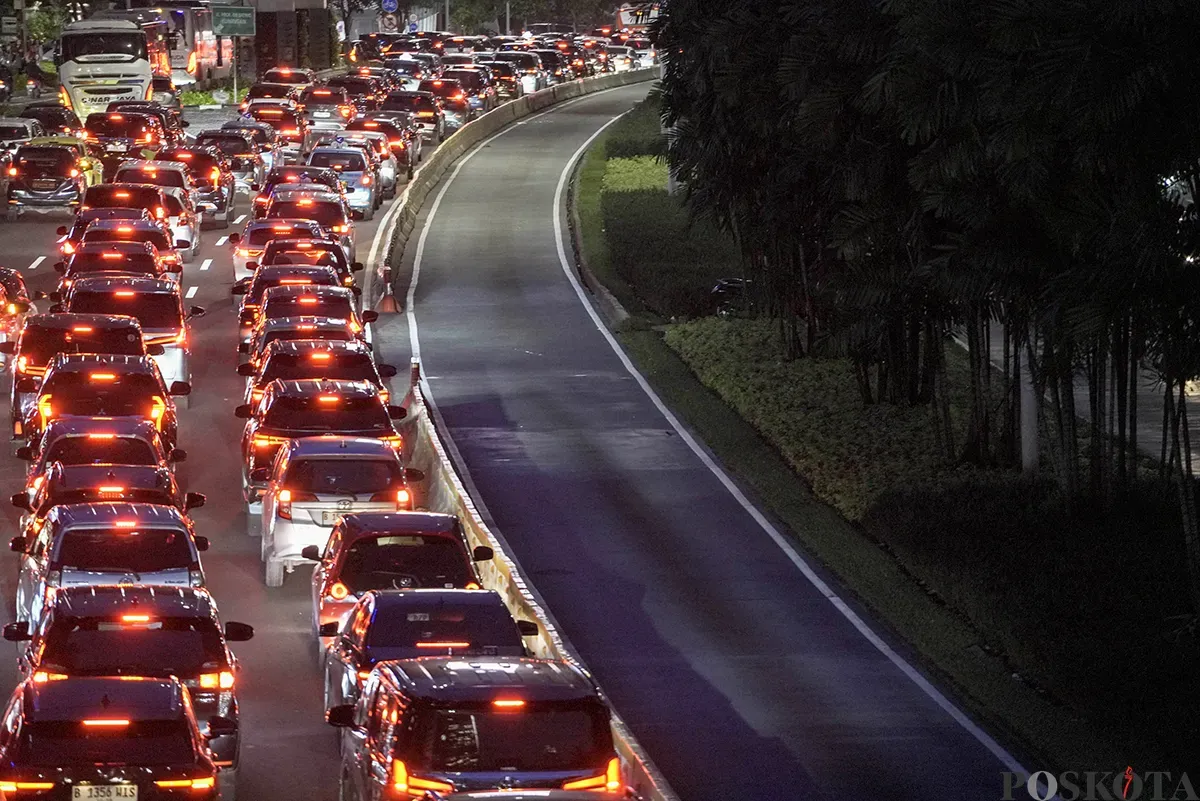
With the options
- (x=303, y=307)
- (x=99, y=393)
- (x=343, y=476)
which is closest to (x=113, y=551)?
(x=343, y=476)

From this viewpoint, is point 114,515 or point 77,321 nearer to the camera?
point 114,515

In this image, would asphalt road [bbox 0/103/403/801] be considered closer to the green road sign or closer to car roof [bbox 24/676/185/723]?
car roof [bbox 24/676/185/723]

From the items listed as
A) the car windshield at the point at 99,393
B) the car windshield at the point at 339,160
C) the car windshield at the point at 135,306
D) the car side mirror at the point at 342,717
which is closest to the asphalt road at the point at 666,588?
the car side mirror at the point at 342,717

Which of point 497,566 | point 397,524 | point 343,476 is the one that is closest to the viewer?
point 397,524

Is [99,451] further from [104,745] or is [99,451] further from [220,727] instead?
[104,745]

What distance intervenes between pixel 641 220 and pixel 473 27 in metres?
116

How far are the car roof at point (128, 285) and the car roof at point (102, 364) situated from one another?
484cm

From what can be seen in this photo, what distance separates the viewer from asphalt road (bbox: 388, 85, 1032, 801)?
19391 mm

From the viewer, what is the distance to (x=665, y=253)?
5178 centimetres

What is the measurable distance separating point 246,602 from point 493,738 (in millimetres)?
10580

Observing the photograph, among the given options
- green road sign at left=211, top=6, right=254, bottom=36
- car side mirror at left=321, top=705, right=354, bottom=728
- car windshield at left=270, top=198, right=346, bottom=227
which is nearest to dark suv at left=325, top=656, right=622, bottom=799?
car side mirror at left=321, top=705, right=354, bottom=728

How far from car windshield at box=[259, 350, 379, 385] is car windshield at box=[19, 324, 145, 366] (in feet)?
6.84

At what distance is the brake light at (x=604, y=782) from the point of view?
14.0 meters

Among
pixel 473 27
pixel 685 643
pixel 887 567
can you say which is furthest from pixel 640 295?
pixel 473 27
